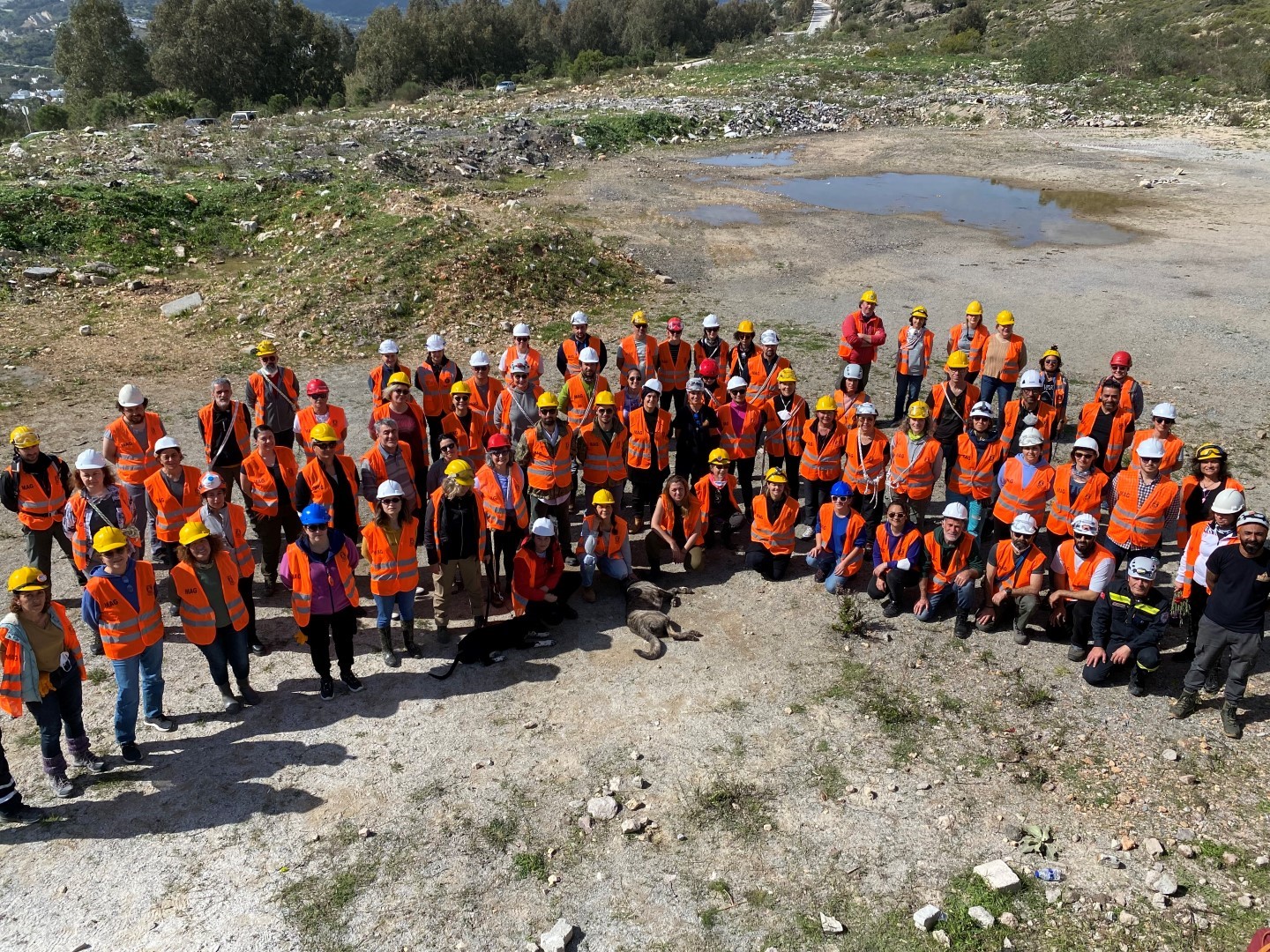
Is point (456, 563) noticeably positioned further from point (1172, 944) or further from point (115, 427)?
point (1172, 944)

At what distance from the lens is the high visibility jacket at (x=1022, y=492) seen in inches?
303

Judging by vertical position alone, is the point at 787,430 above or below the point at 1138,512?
above

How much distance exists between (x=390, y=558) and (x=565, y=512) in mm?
2249

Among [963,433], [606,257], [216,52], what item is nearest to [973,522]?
[963,433]

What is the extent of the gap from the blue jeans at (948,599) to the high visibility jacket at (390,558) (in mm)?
4631

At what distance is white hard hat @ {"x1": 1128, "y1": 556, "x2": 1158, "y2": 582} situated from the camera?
20.7ft

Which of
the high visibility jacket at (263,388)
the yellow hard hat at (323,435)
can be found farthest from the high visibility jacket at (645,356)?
the yellow hard hat at (323,435)

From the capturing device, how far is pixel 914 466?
831cm

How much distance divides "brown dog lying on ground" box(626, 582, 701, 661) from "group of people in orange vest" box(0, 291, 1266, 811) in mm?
439

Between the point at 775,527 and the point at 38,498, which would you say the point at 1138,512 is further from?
the point at 38,498

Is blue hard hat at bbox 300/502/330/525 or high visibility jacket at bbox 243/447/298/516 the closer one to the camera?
blue hard hat at bbox 300/502/330/525

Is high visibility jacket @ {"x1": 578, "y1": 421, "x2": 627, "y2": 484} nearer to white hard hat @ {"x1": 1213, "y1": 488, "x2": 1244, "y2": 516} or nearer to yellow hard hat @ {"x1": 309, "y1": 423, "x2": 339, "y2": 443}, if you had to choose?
yellow hard hat @ {"x1": 309, "y1": 423, "x2": 339, "y2": 443}

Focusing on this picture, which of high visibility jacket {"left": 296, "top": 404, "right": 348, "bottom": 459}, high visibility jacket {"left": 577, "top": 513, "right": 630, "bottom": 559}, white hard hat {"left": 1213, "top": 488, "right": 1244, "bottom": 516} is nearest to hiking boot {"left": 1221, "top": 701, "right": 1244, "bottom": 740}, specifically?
white hard hat {"left": 1213, "top": 488, "right": 1244, "bottom": 516}

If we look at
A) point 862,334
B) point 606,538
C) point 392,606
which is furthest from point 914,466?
point 392,606
